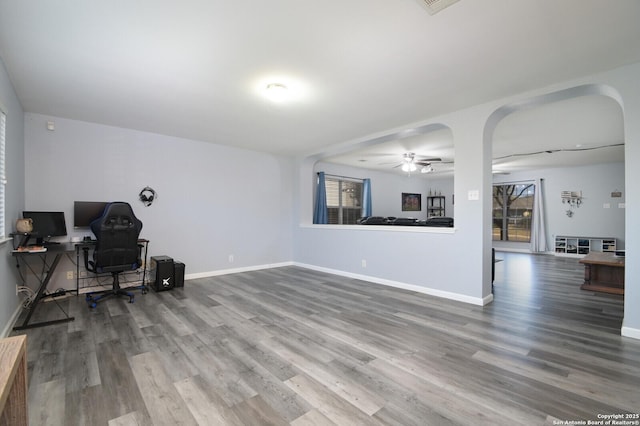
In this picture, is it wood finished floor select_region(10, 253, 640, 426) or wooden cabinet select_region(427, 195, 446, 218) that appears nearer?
wood finished floor select_region(10, 253, 640, 426)

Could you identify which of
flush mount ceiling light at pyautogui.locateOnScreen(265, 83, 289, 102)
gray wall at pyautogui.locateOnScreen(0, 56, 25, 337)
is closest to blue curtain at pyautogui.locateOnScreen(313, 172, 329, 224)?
flush mount ceiling light at pyautogui.locateOnScreen(265, 83, 289, 102)

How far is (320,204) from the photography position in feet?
22.7

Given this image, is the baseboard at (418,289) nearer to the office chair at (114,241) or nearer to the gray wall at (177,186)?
the gray wall at (177,186)

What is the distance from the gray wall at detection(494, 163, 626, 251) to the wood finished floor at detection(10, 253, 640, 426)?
17.1ft

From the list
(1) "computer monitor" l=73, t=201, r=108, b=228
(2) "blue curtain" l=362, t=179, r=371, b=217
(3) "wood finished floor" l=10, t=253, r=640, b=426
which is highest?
(2) "blue curtain" l=362, t=179, r=371, b=217

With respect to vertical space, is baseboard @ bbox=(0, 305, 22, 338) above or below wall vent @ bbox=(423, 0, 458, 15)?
below

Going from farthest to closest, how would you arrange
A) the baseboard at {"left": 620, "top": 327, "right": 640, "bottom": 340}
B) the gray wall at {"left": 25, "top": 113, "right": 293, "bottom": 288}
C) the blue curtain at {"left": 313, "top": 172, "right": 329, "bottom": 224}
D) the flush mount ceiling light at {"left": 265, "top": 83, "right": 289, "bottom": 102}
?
the blue curtain at {"left": 313, "top": 172, "right": 329, "bottom": 224} → the gray wall at {"left": 25, "top": 113, "right": 293, "bottom": 288} → the flush mount ceiling light at {"left": 265, "top": 83, "right": 289, "bottom": 102} → the baseboard at {"left": 620, "top": 327, "right": 640, "bottom": 340}

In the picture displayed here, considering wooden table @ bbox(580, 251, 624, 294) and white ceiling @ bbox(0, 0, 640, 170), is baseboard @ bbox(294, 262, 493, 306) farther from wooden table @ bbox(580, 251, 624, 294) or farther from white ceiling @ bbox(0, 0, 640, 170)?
white ceiling @ bbox(0, 0, 640, 170)

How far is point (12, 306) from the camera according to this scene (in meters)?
3.07

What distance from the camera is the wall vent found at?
1.83m

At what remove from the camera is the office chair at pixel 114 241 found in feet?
11.7

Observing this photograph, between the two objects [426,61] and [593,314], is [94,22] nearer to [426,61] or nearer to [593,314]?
[426,61]

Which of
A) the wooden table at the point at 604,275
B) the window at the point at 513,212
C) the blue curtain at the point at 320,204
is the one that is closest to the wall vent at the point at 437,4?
the wooden table at the point at 604,275

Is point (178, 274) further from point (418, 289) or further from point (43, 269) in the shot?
point (418, 289)
